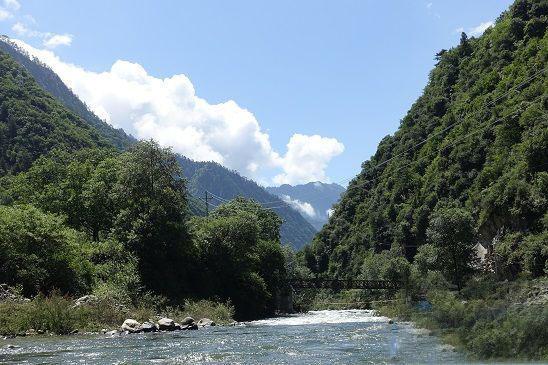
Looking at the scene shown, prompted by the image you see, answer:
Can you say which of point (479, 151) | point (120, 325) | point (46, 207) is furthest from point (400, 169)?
point (120, 325)

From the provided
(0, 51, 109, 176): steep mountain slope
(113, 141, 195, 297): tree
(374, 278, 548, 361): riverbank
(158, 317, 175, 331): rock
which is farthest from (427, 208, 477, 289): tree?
(0, 51, 109, 176): steep mountain slope

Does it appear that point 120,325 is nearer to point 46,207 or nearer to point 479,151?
point 46,207

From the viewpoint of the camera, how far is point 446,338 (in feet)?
50.1

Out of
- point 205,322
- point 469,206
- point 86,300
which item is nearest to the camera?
point 86,300

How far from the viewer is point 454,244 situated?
52.9m

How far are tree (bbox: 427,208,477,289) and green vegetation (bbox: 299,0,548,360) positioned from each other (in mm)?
111

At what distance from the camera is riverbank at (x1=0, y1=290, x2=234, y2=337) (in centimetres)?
2650

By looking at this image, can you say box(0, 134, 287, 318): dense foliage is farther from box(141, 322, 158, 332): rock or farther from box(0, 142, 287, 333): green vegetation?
box(141, 322, 158, 332): rock

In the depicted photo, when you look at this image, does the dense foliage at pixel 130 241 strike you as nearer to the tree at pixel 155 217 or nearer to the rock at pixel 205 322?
the tree at pixel 155 217

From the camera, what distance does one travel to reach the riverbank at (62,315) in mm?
26500

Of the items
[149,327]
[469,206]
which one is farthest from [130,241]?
[469,206]

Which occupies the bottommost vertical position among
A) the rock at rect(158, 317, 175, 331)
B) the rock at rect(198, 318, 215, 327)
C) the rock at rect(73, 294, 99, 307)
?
the rock at rect(198, 318, 215, 327)

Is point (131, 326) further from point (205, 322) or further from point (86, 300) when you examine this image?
point (205, 322)

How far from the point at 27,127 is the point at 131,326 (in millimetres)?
86035
